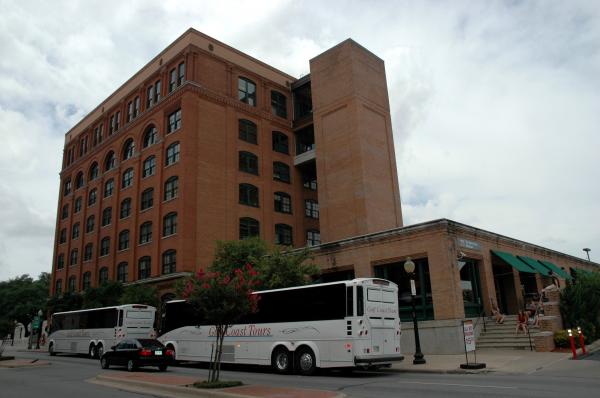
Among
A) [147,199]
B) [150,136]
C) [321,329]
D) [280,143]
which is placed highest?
[150,136]

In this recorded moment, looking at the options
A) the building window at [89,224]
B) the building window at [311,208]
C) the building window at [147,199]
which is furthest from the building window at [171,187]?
the building window at [89,224]

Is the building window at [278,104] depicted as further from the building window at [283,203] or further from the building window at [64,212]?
the building window at [64,212]

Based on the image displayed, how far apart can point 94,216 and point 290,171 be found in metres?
22.2

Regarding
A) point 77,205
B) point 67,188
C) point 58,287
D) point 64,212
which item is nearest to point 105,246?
point 77,205

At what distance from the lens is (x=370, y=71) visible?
145ft

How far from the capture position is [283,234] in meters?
47.3

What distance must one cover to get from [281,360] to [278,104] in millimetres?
35212

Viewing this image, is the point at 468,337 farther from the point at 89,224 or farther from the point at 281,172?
the point at 89,224

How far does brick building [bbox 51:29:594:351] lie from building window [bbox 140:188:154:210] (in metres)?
0.15

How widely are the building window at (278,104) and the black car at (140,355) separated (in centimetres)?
3179

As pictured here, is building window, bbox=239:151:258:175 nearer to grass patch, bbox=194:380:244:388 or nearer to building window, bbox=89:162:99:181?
building window, bbox=89:162:99:181

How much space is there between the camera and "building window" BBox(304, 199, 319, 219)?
50.3m

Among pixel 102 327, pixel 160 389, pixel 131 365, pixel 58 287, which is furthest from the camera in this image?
pixel 58 287

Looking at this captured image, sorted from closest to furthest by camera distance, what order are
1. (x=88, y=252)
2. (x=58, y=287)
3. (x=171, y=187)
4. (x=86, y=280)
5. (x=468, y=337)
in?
(x=468, y=337) < (x=171, y=187) < (x=86, y=280) < (x=88, y=252) < (x=58, y=287)
